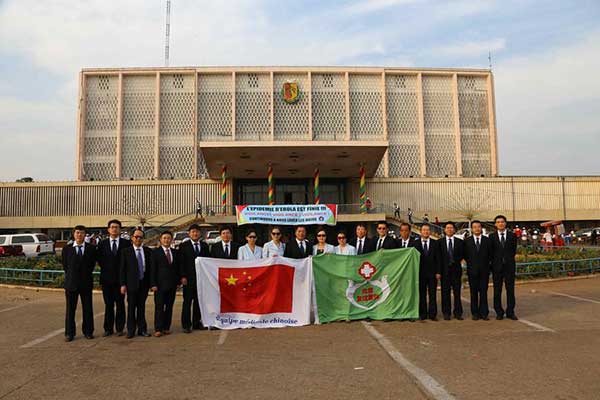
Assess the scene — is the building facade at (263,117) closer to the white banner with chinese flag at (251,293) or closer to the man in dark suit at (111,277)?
the white banner with chinese flag at (251,293)

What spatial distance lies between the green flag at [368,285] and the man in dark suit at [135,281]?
3177 millimetres

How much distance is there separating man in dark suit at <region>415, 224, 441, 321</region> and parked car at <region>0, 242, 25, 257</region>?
25.3 metres

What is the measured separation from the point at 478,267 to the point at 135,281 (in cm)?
649

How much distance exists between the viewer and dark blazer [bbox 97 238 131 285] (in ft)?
28.1

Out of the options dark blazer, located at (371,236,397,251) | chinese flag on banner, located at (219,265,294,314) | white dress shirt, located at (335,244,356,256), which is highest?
dark blazer, located at (371,236,397,251)

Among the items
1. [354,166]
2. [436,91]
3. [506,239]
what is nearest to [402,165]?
[436,91]

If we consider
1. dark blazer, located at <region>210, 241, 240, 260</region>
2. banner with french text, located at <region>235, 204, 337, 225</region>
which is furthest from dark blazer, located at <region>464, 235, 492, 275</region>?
banner with french text, located at <region>235, 204, 337, 225</region>

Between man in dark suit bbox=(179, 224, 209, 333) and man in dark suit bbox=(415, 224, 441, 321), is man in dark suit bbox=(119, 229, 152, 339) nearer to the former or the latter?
man in dark suit bbox=(179, 224, 209, 333)

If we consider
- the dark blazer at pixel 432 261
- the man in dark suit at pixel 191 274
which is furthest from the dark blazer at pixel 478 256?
the man in dark suit at pixel 191 274

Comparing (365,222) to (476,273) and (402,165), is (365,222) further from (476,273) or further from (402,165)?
(476,273)

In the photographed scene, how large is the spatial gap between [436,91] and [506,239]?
51697 mm

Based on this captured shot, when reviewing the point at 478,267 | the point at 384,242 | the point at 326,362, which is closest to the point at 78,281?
the point at 326,362

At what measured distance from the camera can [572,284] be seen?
586 inches

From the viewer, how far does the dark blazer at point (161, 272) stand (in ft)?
28.0
